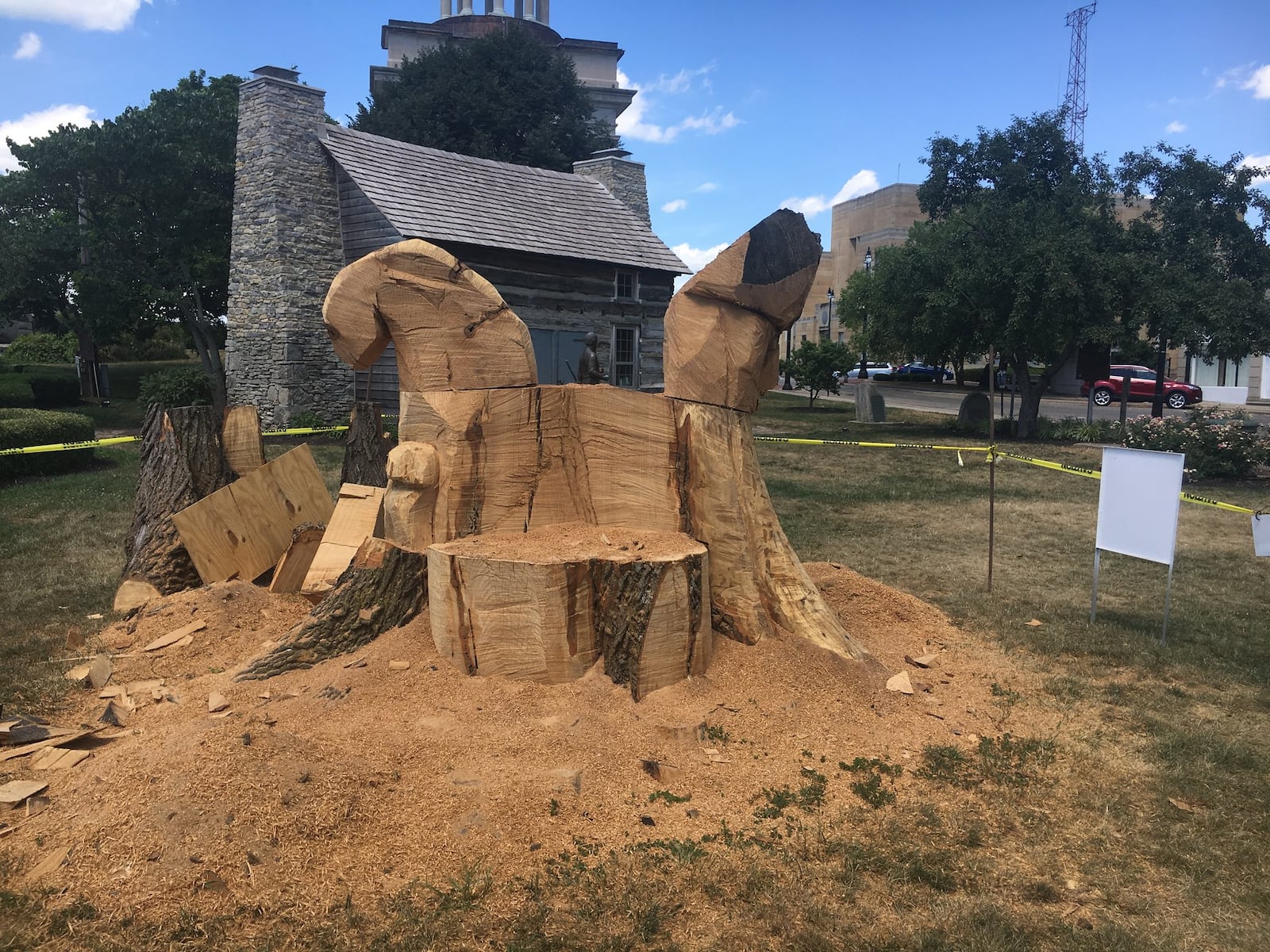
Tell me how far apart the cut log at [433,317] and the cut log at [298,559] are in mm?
1771

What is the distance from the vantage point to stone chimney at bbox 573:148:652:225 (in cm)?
2195

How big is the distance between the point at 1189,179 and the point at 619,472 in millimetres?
15716

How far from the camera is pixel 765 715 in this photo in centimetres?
417

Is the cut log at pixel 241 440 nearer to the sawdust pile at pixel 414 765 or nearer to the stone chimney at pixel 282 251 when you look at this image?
the sawdust pile at pixel 414 765

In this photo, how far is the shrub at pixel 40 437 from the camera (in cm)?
1165

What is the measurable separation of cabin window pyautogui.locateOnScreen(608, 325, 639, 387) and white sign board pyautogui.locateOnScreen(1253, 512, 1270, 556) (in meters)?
14.7

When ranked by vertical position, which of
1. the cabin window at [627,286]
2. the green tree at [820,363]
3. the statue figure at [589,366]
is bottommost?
the statue figure at [589,366]

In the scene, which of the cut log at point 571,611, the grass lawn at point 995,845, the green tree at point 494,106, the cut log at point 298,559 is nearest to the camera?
the grass lawn at point 995,845

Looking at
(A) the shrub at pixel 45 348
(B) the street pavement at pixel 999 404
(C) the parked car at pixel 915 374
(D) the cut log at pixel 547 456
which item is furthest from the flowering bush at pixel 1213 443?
(A) the shrub at pixel 45 348

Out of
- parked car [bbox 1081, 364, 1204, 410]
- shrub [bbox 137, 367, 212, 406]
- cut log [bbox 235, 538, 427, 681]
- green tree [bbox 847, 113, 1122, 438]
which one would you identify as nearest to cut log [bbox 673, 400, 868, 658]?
cut log [bbox 235, 538, 427, 681]

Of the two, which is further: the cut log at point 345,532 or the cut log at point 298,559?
the cut log at point 298,559

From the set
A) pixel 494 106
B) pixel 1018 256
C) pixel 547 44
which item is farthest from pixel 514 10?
pixel 1018 256

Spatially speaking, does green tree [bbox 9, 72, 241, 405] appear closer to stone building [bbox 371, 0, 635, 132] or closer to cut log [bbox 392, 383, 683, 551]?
cut log [bbox 392, 383, 683, 551]

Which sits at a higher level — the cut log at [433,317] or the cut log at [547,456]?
the cut log at [433,317]
